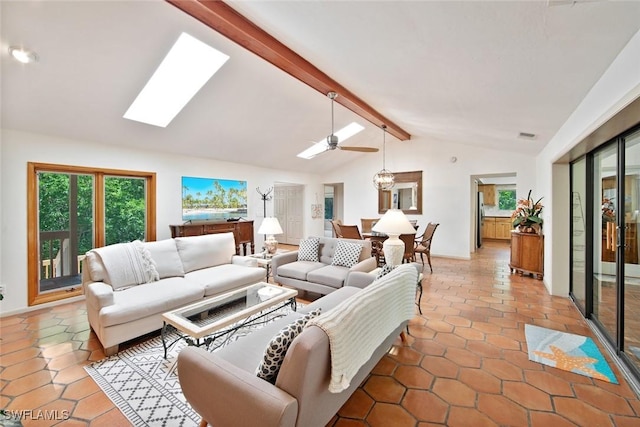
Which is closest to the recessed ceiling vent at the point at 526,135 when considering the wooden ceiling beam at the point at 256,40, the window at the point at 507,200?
the wooden ceiling beam at the point at 256,40

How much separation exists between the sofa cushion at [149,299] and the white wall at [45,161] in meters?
1.77

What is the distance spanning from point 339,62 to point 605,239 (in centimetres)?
318

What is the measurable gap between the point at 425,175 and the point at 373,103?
337 centimetres

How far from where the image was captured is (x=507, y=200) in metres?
9.44

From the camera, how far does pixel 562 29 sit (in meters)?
1.52

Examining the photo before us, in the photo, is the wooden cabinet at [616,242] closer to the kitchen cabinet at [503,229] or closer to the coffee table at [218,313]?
the coffee table at [218,313]

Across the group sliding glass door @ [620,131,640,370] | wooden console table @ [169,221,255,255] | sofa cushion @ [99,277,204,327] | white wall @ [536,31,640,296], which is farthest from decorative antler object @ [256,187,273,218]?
sliding glass door @ [620,131,640,370]

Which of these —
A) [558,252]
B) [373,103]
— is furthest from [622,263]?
[373,103]

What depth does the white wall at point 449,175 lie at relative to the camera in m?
6.12

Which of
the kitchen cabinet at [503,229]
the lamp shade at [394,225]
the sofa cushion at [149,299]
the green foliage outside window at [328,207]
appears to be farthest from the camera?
the green foliage outside window at [328,207]

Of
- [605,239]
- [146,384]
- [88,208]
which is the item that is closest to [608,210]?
[605,239]

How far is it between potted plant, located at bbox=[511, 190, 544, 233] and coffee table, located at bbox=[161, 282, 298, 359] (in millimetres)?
4341

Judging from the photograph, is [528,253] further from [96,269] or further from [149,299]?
[96,269]

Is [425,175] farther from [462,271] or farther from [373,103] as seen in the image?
[373,103]
